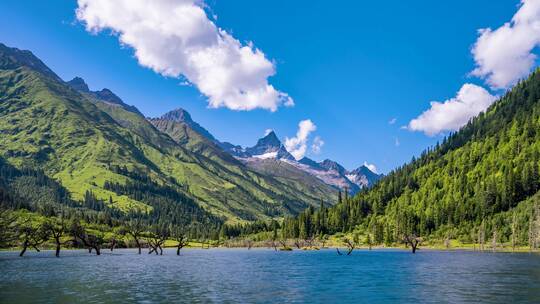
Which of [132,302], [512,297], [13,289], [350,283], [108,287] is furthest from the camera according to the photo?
[350,283]

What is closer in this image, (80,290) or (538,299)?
(538,299)

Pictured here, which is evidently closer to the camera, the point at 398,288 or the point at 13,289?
the point at 13,289

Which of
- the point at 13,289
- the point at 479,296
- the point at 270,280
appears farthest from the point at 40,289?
the point at 479,296

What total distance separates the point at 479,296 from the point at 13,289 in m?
63.6

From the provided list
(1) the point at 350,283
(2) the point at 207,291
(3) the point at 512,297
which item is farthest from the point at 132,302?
(3) the point at 512,297

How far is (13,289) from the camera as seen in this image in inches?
2525

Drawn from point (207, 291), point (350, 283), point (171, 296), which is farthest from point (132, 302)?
point (350, 283)

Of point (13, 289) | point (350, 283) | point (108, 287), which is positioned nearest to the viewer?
point (13, 289)

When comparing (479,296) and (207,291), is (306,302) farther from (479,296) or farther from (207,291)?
(479,296)

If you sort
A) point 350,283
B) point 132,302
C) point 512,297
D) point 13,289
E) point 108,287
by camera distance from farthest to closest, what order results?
point 350,283 → point 108,287 → point 13,289 → point 512,297 → point 132,302

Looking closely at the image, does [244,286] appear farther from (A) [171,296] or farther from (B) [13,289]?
(B) [13,289]

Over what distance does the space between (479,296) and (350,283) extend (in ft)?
76.7

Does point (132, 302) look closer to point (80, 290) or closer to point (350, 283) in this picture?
point (80, 290)

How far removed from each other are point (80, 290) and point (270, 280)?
32335mm
